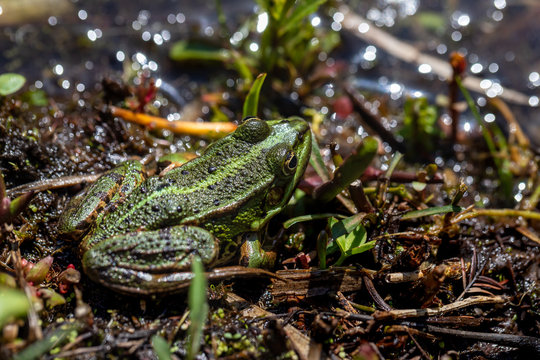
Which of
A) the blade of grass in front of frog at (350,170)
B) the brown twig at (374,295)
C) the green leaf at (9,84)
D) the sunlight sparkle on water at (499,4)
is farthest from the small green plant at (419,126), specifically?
the green leaf at (9,84)

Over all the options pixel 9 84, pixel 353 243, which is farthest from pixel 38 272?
pixel 353 243

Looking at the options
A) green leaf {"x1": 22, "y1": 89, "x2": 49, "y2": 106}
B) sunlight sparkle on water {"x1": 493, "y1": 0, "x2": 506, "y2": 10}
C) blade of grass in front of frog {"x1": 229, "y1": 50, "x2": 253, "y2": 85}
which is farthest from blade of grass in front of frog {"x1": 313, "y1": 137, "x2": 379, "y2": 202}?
sunlight sparkle on water {"x1": 493, "y1": 0, "x2": 506, "y2": 10}

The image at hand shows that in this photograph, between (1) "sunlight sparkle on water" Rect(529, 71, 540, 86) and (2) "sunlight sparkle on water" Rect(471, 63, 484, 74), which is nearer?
(1) "sunlight sparkle on water" Rect(529, 71, 540, 86)

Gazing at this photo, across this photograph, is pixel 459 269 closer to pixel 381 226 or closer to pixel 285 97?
pixel 381 226

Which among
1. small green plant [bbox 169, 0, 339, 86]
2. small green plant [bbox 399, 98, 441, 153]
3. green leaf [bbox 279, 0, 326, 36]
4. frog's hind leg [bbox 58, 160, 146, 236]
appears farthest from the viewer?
small green plant [bbox 399, 98, 441, 153]

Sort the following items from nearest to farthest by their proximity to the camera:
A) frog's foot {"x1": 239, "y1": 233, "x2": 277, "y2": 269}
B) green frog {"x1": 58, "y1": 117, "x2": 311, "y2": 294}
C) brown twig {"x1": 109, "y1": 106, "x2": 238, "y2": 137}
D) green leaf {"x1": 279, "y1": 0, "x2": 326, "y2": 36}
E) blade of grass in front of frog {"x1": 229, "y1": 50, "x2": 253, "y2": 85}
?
green frog {"x1": 58, "y1": 117, "x2": 311, "y2": 294} → frog's foot {"x1": 239, "y1": 233, "x2": 277, "y2": 269} → green leaf {"x1": 279, "y1": 0, "x2": 326, "y2": 36} → brown twig {"x1": 109, "y1": 106, "x2": 238, "y2": 137} → blade of grass in front of frog {"x1": 229, "y1": 50, "x2": 253, "y2": 85}

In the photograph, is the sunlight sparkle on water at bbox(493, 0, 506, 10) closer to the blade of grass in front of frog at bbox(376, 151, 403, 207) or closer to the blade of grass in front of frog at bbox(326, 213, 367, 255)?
the blade of grass in front of frog at bbox(376, 151, 403, 207)

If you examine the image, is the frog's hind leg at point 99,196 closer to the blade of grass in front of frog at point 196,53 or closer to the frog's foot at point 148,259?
the frog's foot at point 148,259
